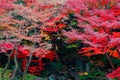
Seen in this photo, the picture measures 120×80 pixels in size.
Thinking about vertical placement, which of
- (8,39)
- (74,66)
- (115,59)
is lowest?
(74,66)

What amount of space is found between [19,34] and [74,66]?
25.5 ft

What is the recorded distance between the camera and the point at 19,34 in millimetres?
13742

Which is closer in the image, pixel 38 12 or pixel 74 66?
pixel 38 12

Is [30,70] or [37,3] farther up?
[37,3]

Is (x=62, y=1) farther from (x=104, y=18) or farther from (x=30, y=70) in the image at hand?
(x=30, y=70)

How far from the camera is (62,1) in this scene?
16.6 metres

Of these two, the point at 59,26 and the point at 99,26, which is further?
the point at 59,26

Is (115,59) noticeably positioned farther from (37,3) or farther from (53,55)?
(37,3)

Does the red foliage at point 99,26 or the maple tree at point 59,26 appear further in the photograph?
the maple tree at point 59,26

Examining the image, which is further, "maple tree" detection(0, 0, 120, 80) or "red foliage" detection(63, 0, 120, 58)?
"maple tree" detection(0, 0, 120, 80)

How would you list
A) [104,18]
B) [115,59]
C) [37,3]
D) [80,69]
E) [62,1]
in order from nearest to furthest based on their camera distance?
1. [104,18]
2. [37,3]
3. [62,1]
4. [115,59]
5. [80,69]

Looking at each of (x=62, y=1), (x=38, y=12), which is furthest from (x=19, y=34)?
(x=62, y=1)

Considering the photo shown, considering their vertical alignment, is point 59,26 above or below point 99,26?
below

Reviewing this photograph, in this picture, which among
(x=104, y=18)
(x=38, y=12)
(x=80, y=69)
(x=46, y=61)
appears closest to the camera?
(x=104, y=18)
